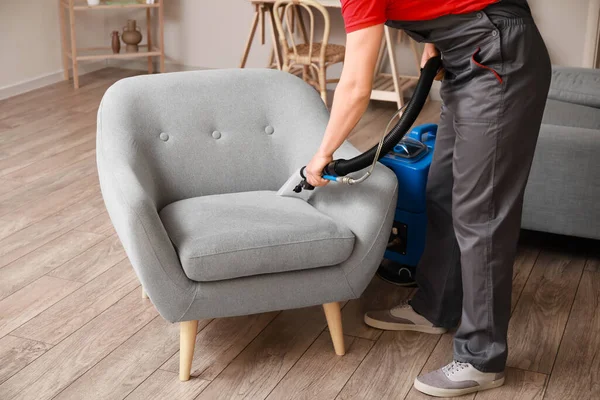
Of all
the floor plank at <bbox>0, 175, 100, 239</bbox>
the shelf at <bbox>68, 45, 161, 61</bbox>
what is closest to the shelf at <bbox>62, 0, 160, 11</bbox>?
the shelf at <bbox>68, 45, 161, 61</bbox>

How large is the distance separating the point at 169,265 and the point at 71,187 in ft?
5.61

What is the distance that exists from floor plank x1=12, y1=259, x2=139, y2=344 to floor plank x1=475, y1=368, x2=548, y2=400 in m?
1.21

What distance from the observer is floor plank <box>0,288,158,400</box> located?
2.13 metres

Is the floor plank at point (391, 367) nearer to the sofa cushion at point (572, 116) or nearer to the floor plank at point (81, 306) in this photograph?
the floor plank at point (81, 306)

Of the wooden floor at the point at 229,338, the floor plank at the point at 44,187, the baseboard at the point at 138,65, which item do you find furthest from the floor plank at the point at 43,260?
the baseboard at the point at 138,65

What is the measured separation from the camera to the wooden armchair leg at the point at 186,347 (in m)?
2.15

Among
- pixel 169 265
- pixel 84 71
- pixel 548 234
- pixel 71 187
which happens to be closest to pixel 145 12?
pixel 84 71

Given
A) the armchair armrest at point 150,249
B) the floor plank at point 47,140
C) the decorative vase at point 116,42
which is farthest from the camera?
the decorative vase at point 116,42

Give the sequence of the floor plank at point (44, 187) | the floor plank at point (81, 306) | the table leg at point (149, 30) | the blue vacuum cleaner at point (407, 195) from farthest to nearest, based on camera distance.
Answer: the table leg at point (149, 30)
the floor plank at point (44, 187)
the blue vacuum cleaner at point (407, 195)
the floor plank at point (81, 306)

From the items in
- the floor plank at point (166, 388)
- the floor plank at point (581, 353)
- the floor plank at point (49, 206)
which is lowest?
the floor plank at point (49, 206)

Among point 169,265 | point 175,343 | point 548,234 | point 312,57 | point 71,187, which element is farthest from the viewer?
point 312,57

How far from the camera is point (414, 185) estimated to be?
257 cm

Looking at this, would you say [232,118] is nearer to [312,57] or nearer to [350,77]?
[350,77]

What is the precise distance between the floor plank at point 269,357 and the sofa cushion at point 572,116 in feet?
4.02
